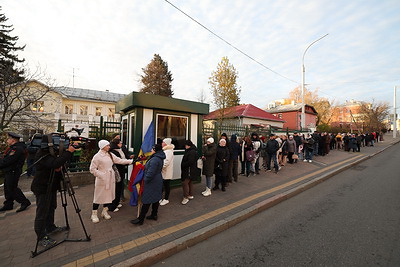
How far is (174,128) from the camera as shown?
597cm

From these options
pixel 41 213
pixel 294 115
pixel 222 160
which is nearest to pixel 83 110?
pixel 222 160

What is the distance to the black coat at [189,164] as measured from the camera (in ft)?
16.3

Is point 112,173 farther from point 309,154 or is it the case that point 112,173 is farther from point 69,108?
point 69,108

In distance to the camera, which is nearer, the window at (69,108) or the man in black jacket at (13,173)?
the man in black jacket at (13,173)

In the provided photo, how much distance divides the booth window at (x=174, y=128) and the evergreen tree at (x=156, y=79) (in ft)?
96.4

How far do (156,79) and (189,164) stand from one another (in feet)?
107

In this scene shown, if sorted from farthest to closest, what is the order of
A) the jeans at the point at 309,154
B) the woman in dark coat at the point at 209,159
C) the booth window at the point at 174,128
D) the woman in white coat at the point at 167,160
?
the jeans at the point at 309,154, the booth window at the point at 174,128, the woman in dark coat at the point at 209,159, the woman in white coat at the point at 167,160

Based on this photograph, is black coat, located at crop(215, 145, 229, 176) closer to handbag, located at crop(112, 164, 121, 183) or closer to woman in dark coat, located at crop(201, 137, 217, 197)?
woman in dark coat, located at crop(201, 137, 217, 197)

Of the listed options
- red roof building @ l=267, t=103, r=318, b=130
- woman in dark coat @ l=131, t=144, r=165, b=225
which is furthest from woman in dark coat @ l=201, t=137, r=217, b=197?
red roof building @ l=267, t=103, r=318, b=130

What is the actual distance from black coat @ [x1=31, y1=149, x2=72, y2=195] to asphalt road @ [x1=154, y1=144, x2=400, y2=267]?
7.60ft

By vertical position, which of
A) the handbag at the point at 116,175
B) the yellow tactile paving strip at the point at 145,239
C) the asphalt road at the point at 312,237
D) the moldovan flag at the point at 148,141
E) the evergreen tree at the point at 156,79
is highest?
the evergreen tree at the point at 156,79

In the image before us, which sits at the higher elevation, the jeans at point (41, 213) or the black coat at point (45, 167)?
the black coat at point (45, 167)

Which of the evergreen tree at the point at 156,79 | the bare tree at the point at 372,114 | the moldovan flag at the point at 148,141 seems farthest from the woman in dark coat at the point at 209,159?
the bare tree at the point at 372,114

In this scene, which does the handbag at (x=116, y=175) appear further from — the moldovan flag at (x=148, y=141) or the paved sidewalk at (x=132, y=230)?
the moldovan flag at (x=148, y=141)
